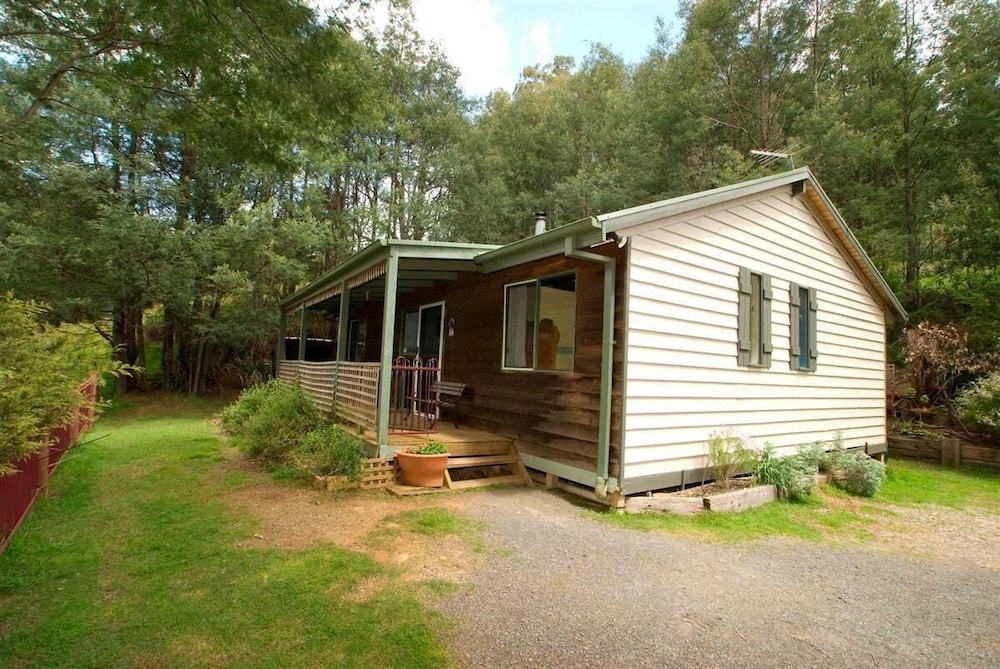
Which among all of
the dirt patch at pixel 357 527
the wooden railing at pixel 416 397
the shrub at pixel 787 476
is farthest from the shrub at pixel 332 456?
the shrub at pixel 787 476

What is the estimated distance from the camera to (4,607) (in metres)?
2.83

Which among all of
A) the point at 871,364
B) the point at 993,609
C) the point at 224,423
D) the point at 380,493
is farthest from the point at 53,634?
the point at 871,364

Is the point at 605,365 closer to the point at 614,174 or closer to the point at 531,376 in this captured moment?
the point at 531,376

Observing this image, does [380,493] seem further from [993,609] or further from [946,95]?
[946,95]

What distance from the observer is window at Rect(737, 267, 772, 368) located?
6.47 m

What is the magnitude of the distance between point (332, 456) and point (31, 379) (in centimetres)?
281

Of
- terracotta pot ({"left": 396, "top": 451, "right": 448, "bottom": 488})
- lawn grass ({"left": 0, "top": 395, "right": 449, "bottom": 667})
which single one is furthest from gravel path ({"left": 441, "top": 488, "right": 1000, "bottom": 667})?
terracotta pot ({"left": 396, "top": 451, "right": 448, "bottom": 488})

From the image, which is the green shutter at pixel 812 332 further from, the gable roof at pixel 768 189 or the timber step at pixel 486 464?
the timber step at pixel 486 464

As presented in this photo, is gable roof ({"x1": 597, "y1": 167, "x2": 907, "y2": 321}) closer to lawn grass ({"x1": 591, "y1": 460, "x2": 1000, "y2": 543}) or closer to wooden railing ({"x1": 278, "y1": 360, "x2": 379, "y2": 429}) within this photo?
lawn grass ({"x1": 591, "y1": 460, "x2": 1000, "y2": 543})

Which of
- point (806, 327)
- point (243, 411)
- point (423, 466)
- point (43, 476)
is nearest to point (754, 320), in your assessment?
point (806, 327)

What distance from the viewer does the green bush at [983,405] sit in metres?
8.67

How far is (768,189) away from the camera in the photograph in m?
6.88

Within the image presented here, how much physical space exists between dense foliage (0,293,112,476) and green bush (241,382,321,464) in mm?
2371

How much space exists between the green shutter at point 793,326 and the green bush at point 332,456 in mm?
5792
